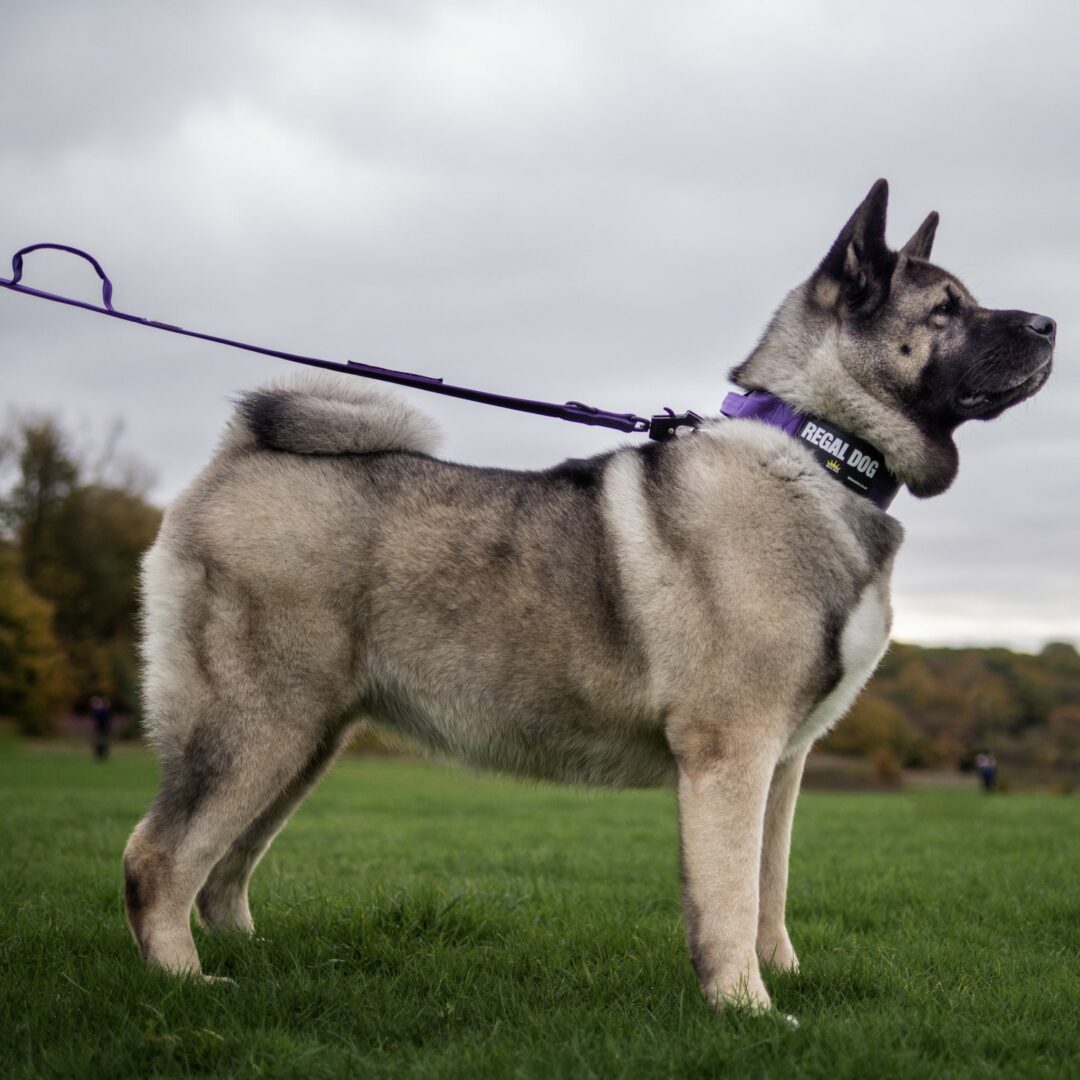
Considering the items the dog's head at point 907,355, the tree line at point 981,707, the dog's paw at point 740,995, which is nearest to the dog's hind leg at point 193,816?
the dog's paw at point 740,995

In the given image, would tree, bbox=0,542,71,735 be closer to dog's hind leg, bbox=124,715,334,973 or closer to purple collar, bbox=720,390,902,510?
dog's hind leg, bbox=124,715,334,973

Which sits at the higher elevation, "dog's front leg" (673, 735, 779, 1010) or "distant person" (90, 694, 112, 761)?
"dog's front leg" (673, 735, 779, 1010)

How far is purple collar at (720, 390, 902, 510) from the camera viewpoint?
3.75 metres

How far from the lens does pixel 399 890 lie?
484cm

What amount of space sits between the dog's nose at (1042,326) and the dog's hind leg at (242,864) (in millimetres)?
3023

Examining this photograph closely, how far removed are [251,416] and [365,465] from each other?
51 cm

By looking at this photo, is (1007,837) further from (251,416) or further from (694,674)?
(251,416)

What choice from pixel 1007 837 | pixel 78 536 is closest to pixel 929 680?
pixel 1007 837

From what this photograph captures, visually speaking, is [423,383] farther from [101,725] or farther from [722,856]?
[101,725]

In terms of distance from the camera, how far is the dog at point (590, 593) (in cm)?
354

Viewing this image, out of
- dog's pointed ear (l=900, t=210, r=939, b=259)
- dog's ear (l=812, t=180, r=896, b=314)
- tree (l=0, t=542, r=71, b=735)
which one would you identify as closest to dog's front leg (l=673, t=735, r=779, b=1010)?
dog's ear (l=812, t=180, r=896, b=314)

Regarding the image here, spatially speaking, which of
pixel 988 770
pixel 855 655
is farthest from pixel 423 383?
pixel 988 770

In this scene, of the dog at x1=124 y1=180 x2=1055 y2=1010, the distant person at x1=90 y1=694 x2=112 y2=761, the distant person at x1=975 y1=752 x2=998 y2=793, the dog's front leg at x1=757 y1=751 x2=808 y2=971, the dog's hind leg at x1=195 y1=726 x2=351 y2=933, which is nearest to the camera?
the dog at x1=124 y1=180 x2=1055 y2=1010

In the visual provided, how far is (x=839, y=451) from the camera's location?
3.76m
